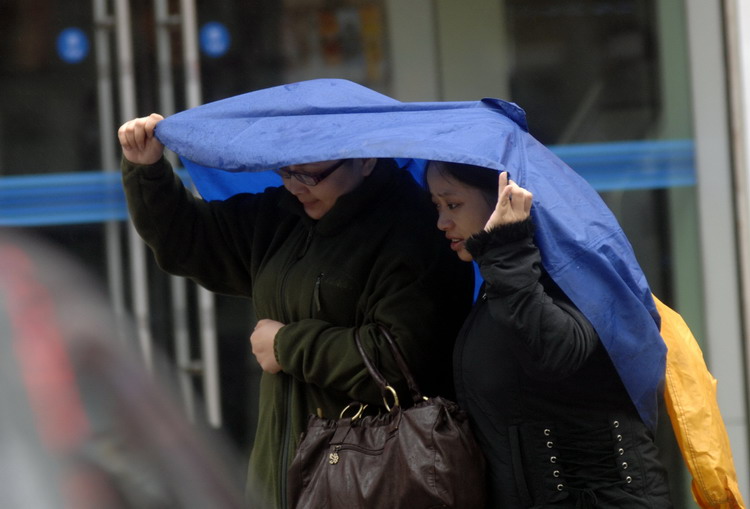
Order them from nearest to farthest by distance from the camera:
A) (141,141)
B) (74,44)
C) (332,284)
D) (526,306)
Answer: (526,306) < (332,284) < (141,141) < (74,44)

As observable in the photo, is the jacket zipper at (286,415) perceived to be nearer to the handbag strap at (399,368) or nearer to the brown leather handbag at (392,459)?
the brown leather handbag at (392,459)

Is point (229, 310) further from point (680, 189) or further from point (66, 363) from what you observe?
point (66, 363)

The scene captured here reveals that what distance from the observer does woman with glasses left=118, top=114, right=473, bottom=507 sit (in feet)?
8.73

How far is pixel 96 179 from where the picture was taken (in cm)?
491

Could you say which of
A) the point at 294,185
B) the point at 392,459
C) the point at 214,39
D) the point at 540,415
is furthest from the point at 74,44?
the point at 540,415

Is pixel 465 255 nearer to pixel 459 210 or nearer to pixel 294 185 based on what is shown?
pixel 459 210

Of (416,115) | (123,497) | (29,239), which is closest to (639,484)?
(416,115)

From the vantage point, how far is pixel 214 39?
4.89 metres

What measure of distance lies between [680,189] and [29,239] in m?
3.20

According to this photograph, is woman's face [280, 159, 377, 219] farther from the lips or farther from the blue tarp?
the lips

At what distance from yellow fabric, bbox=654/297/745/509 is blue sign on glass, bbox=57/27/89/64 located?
3074 millimetres

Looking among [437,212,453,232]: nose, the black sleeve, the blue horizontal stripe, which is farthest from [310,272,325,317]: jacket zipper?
the blue horizontal stripe

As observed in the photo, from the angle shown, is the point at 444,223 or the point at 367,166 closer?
the point at 444,223

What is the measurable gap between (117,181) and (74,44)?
1.98ft
